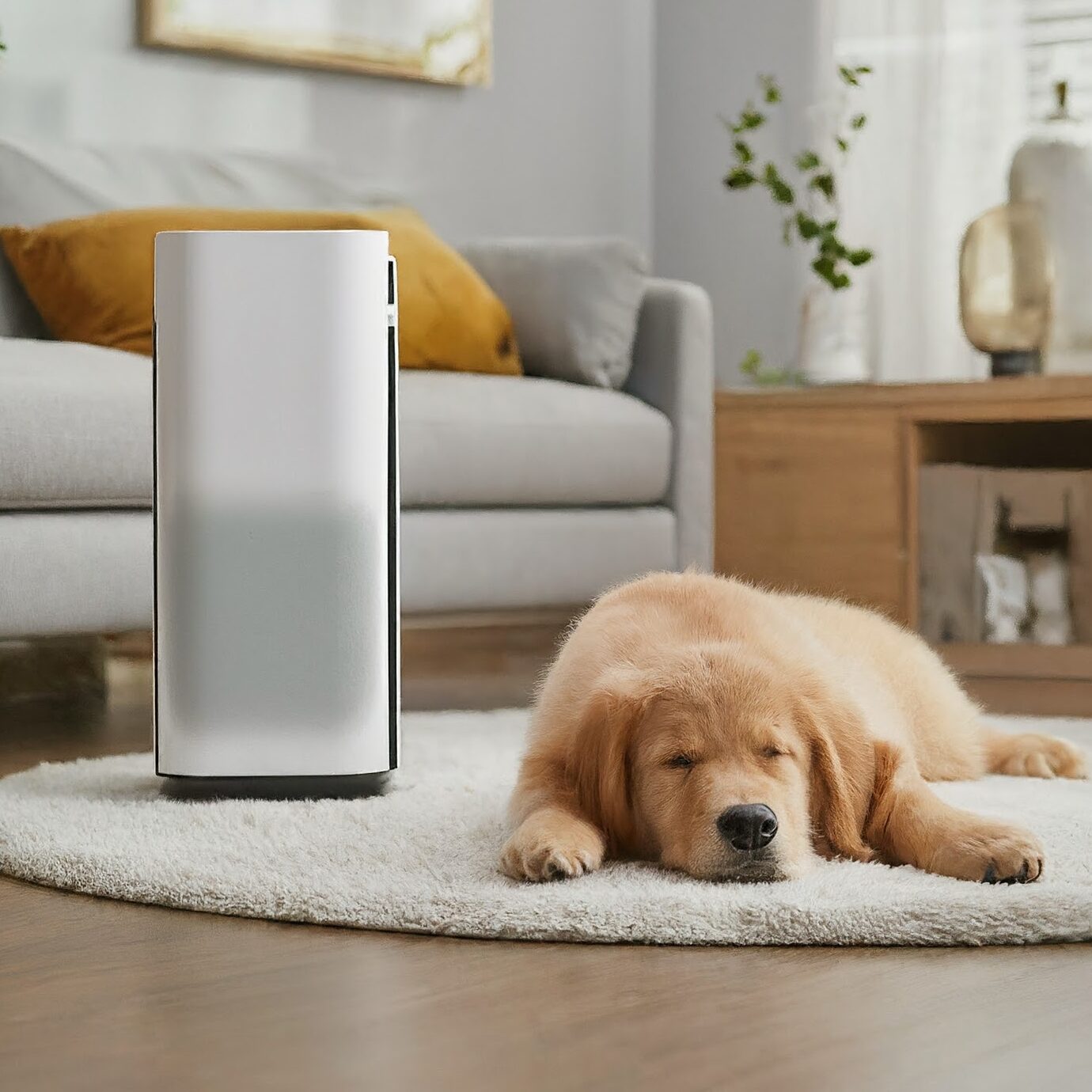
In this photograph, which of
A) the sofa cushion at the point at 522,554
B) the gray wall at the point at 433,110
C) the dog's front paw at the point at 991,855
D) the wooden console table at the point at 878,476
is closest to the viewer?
the dog's front paw at the point at 991,855

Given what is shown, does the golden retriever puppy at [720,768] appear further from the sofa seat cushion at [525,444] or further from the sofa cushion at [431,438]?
the sofa seat cushion at [525,444]

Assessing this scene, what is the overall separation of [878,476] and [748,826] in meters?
1.79

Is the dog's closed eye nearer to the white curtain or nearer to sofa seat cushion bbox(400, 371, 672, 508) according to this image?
sofa seat cushion bbox(400, 371, 672, 508)

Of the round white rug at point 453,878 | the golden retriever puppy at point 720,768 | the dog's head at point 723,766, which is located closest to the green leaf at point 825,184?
the round white rug at point 453,878

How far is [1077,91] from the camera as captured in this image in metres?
3.92

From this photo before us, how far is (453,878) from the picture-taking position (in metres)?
1.27

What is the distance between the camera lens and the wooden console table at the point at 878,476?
276 cm

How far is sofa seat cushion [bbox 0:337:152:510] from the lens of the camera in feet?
6.80

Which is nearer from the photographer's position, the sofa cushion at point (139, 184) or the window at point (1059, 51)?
the sofa cushion at point (139, 184)

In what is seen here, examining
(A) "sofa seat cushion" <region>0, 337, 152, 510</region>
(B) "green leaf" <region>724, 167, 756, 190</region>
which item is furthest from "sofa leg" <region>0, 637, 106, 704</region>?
(B) "green leaf" <region>724, 167, 756, 190</region>

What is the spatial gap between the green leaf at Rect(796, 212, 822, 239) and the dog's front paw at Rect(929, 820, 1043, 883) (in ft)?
7.92

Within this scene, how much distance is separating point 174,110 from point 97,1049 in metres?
3.00

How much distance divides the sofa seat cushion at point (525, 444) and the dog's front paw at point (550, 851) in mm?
1207

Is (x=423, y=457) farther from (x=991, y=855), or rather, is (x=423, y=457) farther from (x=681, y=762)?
(x=991, y=855)
